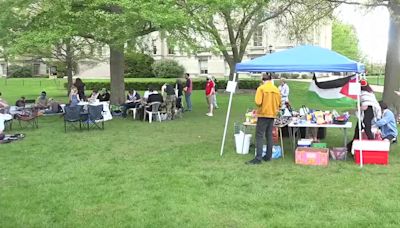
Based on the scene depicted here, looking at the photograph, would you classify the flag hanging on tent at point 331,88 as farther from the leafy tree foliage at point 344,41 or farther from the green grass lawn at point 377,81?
the leafy tree foliage at point 344,41

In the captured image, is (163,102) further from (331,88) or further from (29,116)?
(331,88)

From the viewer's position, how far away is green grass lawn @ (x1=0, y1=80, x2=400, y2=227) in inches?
245

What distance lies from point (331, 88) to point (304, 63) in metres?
2.01

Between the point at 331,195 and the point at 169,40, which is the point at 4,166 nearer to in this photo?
the point at 331,195

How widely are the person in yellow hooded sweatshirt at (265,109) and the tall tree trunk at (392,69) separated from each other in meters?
10.1

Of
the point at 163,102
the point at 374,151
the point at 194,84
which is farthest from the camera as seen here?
the point at 194,84

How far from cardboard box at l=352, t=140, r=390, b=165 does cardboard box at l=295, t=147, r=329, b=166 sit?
2.17ft

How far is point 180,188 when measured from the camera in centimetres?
769

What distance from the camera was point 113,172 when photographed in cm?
895

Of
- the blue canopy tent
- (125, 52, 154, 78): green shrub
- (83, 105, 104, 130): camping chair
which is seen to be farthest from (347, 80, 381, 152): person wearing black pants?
(125, 52, 154, 78): green shrub

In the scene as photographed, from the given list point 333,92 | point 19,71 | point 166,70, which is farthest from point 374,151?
point 19,71

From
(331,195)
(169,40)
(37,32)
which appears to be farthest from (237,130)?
(37,32)

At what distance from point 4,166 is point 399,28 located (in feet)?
47.1

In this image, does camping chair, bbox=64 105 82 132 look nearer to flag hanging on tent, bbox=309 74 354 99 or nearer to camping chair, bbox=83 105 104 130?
camping chair, bbox=83 105 104 130
